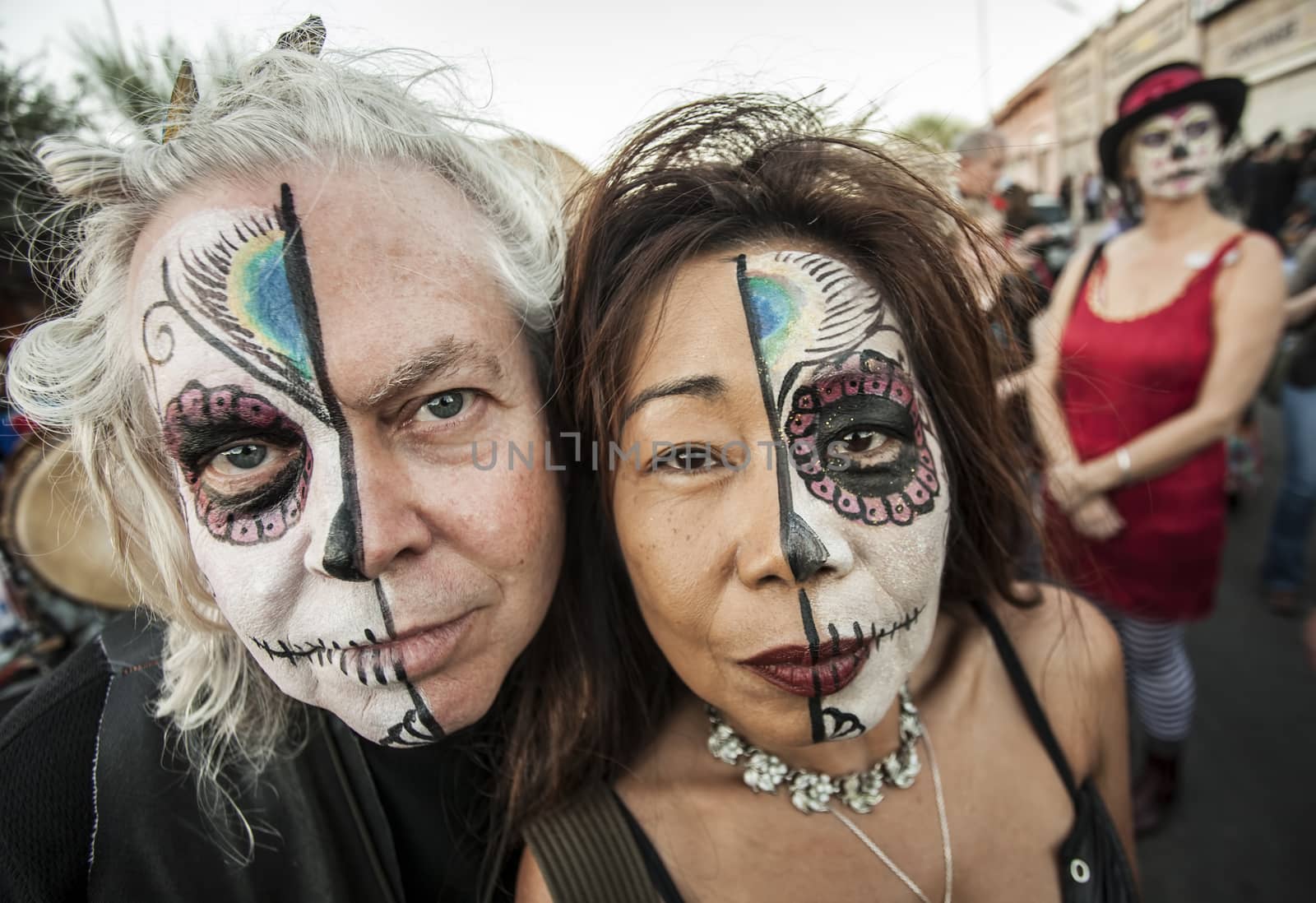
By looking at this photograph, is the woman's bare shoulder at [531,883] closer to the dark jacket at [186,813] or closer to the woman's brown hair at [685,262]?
the woman's brown hair at [685,262]

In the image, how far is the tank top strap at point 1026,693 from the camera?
51.4 inches

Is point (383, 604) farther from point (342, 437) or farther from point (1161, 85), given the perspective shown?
point (1161, 85)

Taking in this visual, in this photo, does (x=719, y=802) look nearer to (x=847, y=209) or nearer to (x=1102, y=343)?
(x=847, y=209)

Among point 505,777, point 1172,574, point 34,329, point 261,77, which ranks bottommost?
point 1172,574

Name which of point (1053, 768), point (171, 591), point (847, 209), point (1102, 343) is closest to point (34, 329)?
point (171, 591)

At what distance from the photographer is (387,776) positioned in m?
1.27

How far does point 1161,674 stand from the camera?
2.29 meters

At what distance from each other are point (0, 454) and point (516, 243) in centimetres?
363

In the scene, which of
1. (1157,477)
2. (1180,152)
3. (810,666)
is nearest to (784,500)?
(810,666)

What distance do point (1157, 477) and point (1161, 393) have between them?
0.27 metres

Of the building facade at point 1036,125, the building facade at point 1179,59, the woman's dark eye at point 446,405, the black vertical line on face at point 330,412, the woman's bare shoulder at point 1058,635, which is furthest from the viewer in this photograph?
the building facade at point 1036,125

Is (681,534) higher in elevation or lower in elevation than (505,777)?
higher

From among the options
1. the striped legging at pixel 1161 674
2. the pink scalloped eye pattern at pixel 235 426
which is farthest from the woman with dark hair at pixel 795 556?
the striped legging at pixel 1161 674

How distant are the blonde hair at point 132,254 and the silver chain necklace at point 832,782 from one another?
0.76 metres
